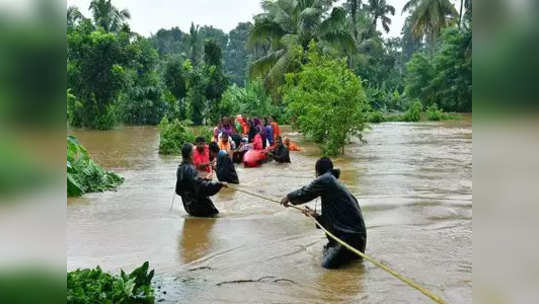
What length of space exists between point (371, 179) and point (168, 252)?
674cm

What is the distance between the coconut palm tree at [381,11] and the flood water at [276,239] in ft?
147

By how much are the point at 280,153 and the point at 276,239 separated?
7.82 meters

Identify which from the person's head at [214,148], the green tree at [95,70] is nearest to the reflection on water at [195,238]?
the person's head at [214,148]

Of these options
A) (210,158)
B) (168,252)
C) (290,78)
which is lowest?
(168,252)

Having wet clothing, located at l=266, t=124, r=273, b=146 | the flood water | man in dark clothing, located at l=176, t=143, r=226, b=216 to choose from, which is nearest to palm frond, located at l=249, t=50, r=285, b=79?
wet clothing, located at l=266, t=124, r=273, b=146

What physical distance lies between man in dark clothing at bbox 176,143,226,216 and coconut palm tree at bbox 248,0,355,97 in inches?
677

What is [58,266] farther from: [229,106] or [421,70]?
[421,70]

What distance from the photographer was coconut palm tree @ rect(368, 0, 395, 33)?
184 feet

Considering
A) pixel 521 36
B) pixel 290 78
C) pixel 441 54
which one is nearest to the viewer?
pixel 521 36

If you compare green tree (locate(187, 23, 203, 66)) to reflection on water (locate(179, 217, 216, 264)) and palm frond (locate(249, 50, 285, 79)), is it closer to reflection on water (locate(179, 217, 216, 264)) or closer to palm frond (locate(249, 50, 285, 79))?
palm frond (locate(249, 50, 285, 79))

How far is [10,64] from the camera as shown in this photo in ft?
3.66

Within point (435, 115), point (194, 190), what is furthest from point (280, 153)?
point (435, 115)

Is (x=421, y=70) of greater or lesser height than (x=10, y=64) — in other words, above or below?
above

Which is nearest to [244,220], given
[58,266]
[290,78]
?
[58,266]
